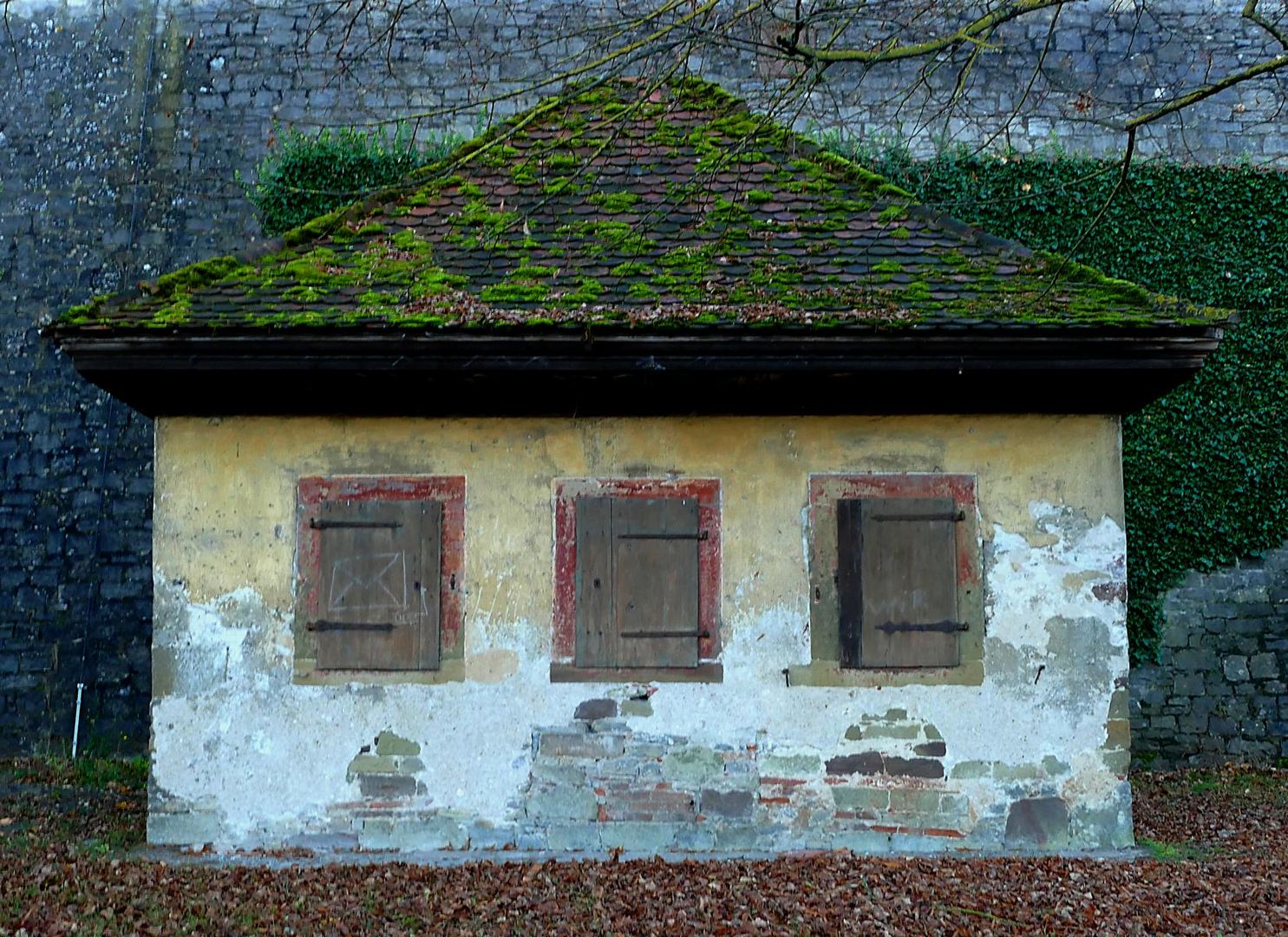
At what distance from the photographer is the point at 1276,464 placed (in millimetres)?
10477

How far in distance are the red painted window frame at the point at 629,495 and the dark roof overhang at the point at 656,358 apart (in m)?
0.57

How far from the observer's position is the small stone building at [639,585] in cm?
635

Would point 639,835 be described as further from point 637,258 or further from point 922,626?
point 637,258

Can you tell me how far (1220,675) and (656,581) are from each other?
669 cm

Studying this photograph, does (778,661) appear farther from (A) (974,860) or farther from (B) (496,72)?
(B) (496,72)

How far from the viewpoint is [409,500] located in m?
6.53

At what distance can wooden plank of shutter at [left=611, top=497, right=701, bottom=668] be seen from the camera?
643 cm

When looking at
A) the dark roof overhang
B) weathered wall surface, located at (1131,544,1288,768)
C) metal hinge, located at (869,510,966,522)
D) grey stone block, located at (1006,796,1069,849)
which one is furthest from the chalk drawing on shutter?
weathered wall surface, located at (1131,544,1288,768)

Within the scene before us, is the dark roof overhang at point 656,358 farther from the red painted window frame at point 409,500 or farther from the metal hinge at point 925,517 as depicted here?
the metal hinge at point 925,517

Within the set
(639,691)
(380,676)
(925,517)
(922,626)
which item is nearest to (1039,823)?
(922,626)

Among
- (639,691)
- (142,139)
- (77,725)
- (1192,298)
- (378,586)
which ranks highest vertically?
(142,139)

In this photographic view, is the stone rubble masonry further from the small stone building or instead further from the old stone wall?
the old stone wall

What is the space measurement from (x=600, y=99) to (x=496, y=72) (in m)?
4.08

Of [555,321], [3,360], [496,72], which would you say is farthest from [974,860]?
[3,360]
